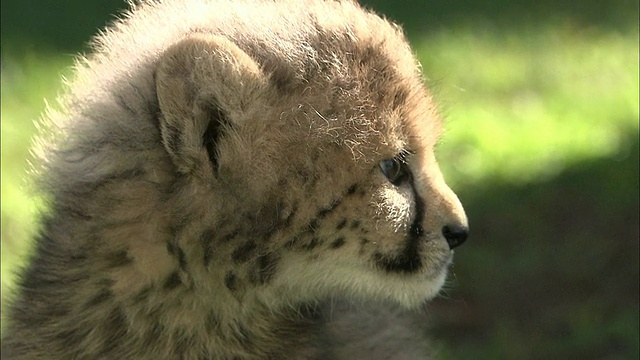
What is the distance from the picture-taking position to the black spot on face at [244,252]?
2320 millimetres

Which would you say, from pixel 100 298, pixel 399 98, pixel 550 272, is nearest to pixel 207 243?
pixel 100 298

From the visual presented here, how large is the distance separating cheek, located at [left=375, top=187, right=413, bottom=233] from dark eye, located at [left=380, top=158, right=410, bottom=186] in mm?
24

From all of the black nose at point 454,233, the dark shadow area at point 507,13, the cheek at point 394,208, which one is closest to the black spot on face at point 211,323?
the cheek at point 394,208

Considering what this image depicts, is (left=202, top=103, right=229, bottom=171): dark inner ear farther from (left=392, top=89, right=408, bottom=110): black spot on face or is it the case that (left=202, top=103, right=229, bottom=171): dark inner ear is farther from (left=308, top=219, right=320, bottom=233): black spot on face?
(left=392, top=89, right=408, bottom=110): black spot on face

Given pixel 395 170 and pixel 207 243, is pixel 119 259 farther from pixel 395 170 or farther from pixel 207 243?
pixel 395 170

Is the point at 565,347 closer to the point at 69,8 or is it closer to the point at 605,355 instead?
the point at 605,355

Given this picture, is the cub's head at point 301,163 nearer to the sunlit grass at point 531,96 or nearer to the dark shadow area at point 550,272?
the dark shadow area at point 550,272

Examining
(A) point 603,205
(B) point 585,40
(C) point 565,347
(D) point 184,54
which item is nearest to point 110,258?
(D) point 184,54

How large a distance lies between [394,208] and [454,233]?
0.18m

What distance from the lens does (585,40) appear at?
674 centimetres

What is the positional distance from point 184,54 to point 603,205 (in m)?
2.72

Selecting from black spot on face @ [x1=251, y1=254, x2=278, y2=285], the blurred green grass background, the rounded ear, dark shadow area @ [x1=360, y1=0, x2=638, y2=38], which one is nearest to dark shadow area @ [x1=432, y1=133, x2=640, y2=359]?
the blurred green grass background

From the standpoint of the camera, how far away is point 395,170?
7.90 ft

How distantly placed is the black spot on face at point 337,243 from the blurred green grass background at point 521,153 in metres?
0.67
